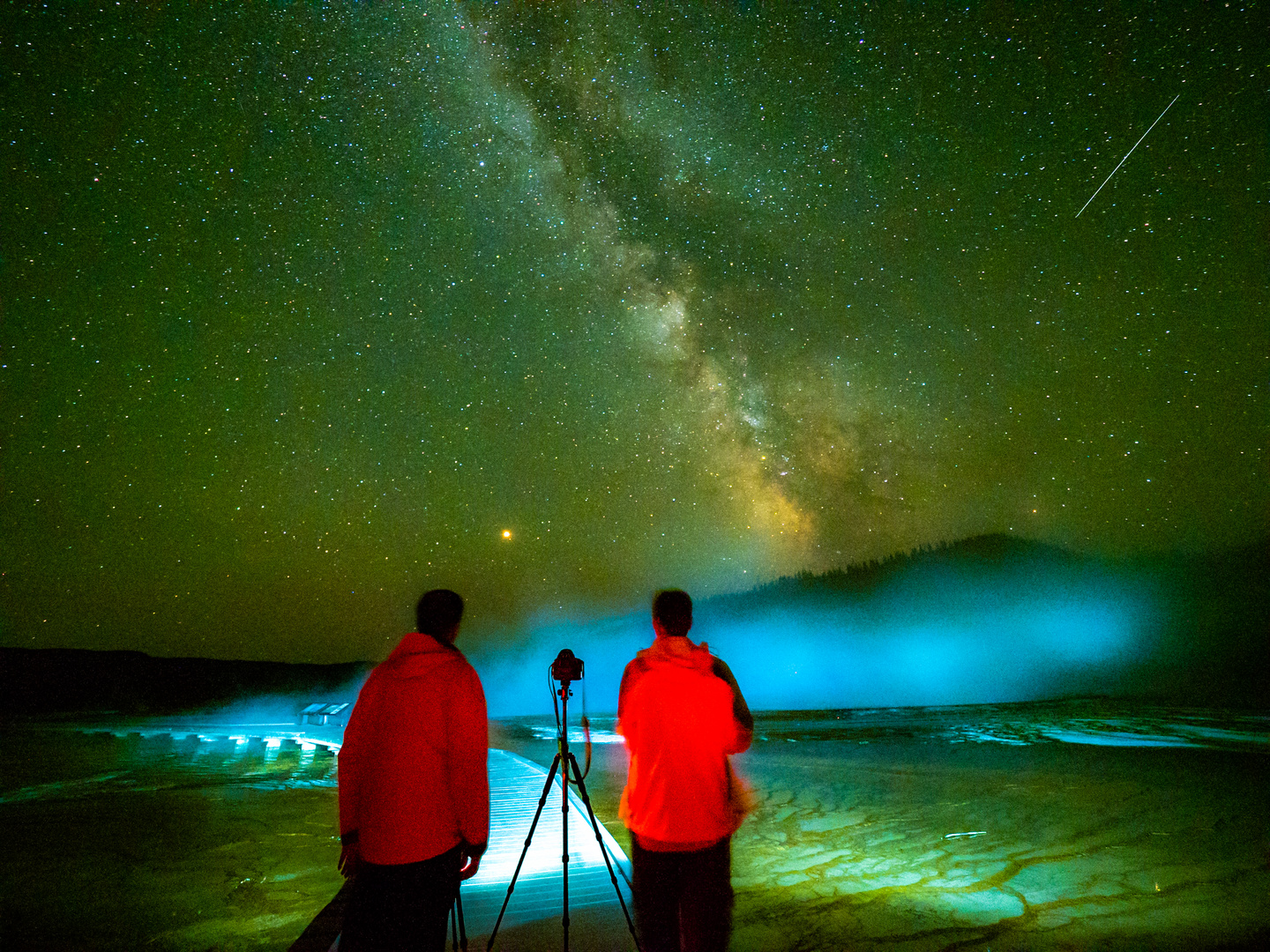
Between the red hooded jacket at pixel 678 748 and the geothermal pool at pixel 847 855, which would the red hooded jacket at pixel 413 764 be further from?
the geothermal pool at pixel 847 855

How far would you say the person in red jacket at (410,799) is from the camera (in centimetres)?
235

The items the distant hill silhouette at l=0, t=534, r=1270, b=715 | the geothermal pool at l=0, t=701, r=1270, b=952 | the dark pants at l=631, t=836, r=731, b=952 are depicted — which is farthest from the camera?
the distant hill silhouette at l=0, t=534, r=1270, b=715

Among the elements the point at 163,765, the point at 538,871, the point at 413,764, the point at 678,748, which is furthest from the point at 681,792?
the point at 163,765

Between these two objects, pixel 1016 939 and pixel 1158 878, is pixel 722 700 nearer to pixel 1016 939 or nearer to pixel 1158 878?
pixel 1016 939

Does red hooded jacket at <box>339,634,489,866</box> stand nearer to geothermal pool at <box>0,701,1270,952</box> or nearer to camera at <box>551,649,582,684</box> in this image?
camera at <box>551,649,582,684</box>

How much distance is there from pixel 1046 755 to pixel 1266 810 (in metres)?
7.20

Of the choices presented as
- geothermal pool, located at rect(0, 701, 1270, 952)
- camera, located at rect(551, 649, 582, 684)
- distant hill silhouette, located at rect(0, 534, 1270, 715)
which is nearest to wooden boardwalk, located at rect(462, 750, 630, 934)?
geothermal pool, located at rect(0, 701, 1270, 952)

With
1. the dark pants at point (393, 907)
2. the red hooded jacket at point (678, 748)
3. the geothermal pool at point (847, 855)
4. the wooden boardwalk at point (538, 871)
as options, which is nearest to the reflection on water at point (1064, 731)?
the geothermal pool at point (847, 855)

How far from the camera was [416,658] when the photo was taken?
8.16 ft

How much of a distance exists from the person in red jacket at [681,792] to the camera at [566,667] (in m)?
0.87

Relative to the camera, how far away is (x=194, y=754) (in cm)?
2041

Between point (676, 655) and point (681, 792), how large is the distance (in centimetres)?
50

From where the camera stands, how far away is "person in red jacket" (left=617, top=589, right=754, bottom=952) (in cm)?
230

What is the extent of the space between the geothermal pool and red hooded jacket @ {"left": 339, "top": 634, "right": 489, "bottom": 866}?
78.9 inches
